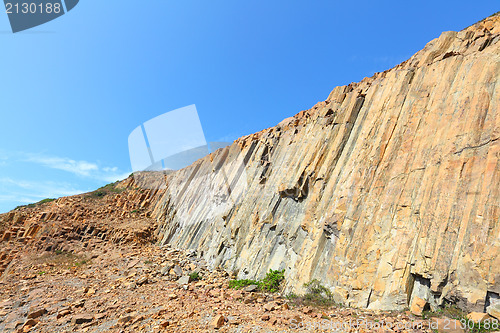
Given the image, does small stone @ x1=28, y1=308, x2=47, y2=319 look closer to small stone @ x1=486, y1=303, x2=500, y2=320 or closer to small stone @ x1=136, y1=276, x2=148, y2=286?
small stone @ x1=136, y1=276, x2=148, y2=286

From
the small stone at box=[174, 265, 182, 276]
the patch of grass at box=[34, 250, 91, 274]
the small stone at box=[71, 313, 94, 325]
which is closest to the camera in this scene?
the small stone at box=[71, 313, 94, 325]

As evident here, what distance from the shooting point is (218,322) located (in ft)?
34.4

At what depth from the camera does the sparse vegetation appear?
1526 cm

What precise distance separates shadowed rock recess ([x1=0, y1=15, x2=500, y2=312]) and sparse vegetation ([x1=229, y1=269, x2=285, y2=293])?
63cm

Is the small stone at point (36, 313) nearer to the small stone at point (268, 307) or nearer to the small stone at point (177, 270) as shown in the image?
the small stone at point (177, 270)

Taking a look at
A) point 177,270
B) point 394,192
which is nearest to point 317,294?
point 394,192

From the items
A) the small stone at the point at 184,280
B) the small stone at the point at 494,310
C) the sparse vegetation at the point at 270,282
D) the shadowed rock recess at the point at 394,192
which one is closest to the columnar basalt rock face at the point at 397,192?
the shadowed rock recess at the point at 394,192

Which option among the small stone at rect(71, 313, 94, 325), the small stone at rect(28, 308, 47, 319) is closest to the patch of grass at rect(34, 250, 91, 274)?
the small stone at rect(28, 308, 47, 319)

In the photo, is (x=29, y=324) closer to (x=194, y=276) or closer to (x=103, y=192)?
(x=194, y=276)

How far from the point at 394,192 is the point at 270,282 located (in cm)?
890

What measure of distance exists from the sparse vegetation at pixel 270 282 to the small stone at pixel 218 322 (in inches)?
191

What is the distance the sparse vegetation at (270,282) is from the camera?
15260 mm

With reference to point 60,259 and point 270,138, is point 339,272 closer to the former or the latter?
point 270,138

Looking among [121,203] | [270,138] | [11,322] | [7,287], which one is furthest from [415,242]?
[121,203]
